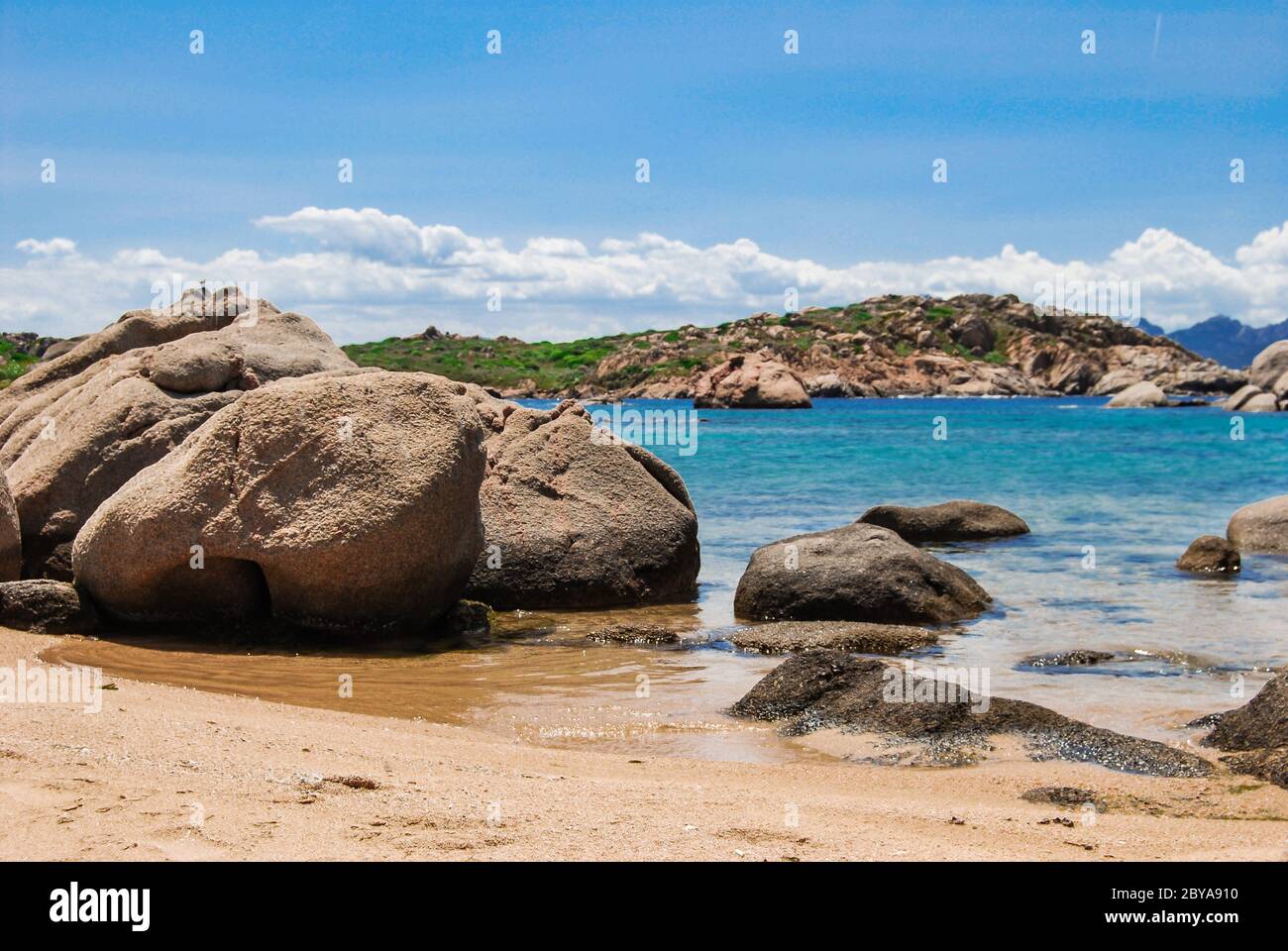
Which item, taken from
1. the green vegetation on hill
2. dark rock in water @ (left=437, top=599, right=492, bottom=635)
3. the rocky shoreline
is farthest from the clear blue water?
the green vegetation on hill

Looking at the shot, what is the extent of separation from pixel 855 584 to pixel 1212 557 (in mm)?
6048

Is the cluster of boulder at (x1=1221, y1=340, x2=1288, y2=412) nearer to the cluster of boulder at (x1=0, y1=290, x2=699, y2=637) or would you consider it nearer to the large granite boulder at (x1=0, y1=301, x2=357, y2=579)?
the cluster of boulder at (x1=0, y1=290, x2=699, y2=637)

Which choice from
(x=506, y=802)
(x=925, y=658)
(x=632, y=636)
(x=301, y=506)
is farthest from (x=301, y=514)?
(x=925, y=658)

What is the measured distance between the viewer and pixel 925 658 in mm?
10547

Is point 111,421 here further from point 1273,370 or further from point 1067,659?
point 1273,370

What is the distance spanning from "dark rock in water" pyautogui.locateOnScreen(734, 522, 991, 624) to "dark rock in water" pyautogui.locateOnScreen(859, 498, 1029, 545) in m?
5.37

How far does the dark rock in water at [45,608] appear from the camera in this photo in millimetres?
10000

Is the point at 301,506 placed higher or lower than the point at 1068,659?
higher

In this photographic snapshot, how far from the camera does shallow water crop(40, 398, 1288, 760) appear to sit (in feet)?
28.0

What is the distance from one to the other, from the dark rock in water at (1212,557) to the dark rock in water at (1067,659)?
5.90 metres
